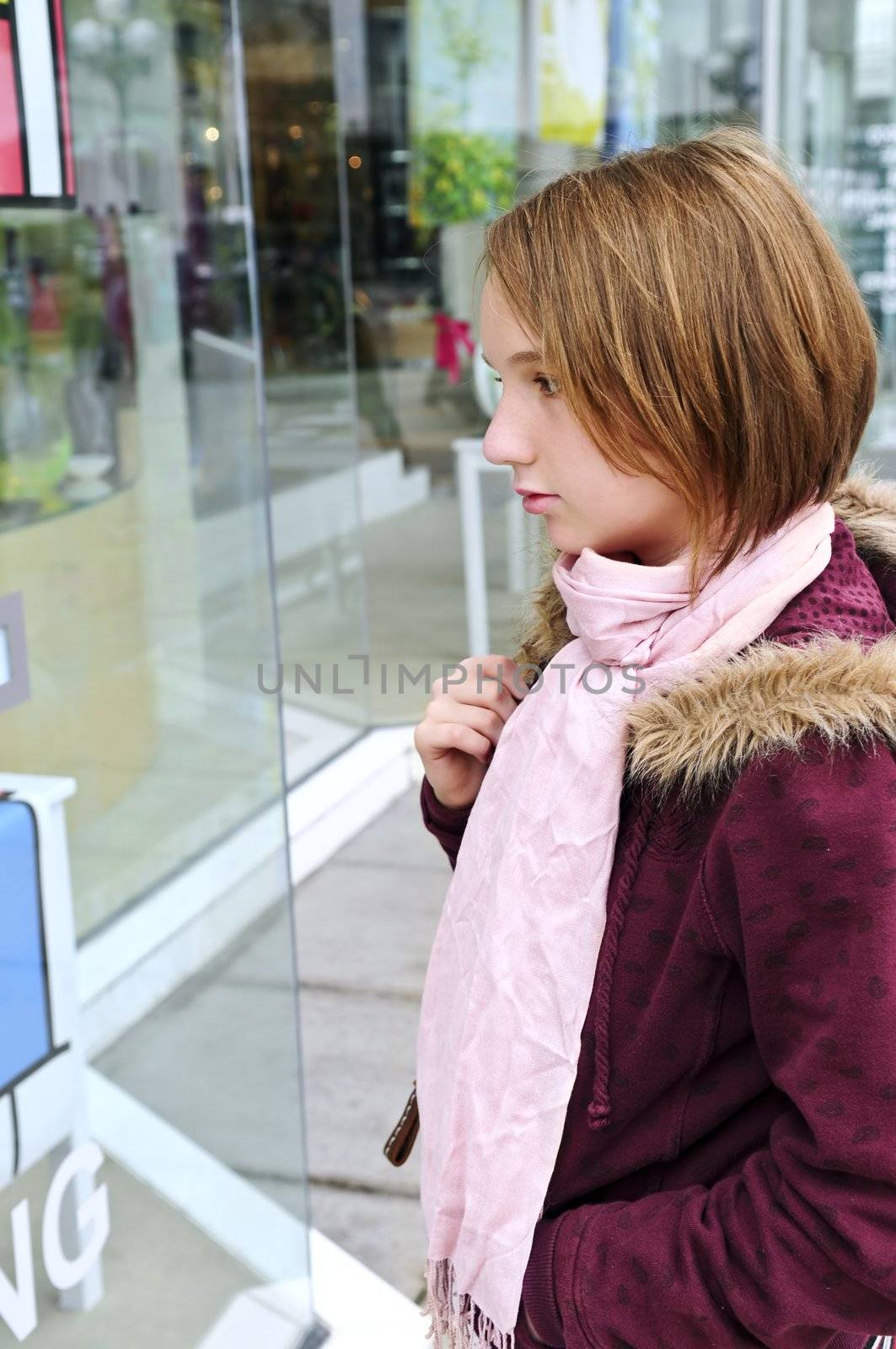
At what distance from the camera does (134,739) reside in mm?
1790

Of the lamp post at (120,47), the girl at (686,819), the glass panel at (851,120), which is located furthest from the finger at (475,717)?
the glass panel at (851,120)

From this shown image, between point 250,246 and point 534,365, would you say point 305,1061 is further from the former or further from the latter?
point 534,365

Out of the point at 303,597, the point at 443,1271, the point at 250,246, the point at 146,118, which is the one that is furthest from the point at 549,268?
the point at 303,597

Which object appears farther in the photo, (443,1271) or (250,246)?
(250,246)

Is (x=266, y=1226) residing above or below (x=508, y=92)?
below

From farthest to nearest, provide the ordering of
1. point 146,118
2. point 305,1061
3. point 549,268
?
point 305,1061 → point 146,118 → point 549,268

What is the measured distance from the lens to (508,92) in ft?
13.6

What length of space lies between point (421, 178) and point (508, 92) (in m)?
0.39

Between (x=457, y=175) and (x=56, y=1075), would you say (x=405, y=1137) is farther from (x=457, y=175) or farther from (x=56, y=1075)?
(x=457, y=175)

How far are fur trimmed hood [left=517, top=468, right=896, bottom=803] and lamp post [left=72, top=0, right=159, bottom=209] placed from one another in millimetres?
1094

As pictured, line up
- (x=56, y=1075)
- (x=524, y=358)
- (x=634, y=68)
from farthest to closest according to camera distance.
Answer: (x=634, y=68)
(x=56, y=1075)
(x=524, y=358)

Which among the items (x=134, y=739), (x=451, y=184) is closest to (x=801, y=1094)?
(x=134, y=739)

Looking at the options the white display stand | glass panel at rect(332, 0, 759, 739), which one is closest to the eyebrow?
the white display stand

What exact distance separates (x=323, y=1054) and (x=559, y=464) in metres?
2.00
